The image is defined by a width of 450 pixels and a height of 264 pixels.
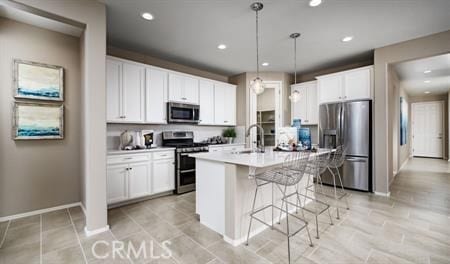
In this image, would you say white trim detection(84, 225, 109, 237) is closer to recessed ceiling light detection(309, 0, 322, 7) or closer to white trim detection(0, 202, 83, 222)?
white trim detection(0, 202, 83, 222)

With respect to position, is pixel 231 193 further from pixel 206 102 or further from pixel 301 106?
pixel 301 106

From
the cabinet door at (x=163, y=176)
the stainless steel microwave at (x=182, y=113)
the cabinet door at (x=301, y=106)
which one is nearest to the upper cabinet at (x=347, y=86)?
the cabinet door at (x=301, y=106)

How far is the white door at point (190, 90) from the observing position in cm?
422

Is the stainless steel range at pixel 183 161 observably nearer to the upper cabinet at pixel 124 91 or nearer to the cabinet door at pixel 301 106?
the upper cabinet at pixel 124 91

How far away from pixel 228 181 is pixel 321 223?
Result: 1.43 meters

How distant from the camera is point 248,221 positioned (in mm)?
2182

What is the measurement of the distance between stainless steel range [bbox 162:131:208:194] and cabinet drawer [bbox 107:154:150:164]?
597 millimetres

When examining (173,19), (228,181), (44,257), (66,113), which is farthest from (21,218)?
(173,19)

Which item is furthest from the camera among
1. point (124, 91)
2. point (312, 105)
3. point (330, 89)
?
point (312, 105)

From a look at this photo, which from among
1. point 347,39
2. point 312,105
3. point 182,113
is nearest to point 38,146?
point 182,113

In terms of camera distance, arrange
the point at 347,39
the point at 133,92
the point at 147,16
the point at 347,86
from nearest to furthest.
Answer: the point at 147,16, the point at 347,39, the point at 133,92, the point at 347,86

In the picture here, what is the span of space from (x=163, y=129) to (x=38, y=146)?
1.98 meters

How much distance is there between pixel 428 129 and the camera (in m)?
7.88

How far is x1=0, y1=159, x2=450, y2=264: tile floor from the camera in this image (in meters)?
1.84
